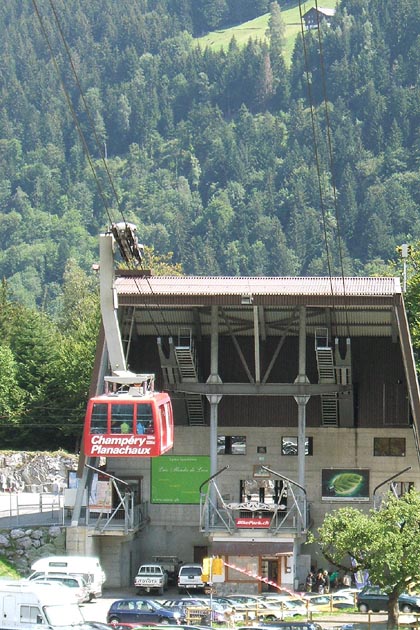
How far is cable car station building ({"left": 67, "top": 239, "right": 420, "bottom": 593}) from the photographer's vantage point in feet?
226

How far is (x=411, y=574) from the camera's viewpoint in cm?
5569

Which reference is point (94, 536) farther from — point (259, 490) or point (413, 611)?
point (413, 611)

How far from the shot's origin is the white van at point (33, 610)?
48.3m

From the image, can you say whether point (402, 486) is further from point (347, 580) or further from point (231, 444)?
point (231, 444)

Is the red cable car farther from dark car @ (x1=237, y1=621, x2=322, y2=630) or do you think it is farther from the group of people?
the group of people

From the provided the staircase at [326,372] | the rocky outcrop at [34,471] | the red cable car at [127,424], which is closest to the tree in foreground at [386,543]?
the red cable car at [127,424]

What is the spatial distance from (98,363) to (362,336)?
1164 centimetres

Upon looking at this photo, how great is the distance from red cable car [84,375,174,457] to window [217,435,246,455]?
43.4 feet

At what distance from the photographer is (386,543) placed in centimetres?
5584

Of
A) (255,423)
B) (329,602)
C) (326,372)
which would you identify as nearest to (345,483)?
(255,423)

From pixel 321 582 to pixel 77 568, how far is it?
10.2 meters

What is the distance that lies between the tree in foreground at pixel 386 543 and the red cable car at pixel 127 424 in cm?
681

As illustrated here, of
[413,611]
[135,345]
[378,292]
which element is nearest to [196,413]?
[135,345]

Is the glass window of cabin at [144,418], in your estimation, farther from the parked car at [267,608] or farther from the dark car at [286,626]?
the dark car at [286,626]
